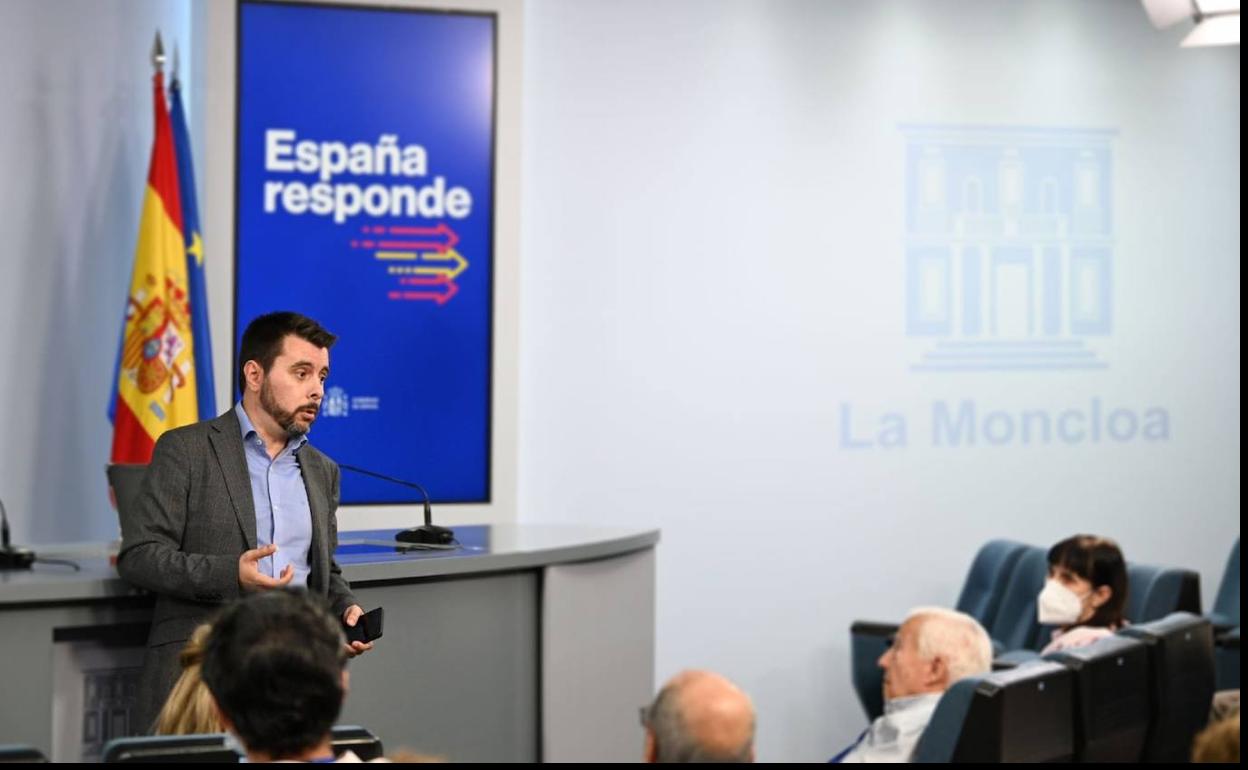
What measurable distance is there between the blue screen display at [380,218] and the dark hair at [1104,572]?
2.35 meters

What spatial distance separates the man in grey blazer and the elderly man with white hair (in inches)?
51.4

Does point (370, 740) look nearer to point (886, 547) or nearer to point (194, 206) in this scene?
point (194, 206)

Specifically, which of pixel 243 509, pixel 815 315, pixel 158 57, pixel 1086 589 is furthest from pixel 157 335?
pixel 1086 589

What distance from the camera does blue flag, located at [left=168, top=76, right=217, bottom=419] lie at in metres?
5.74

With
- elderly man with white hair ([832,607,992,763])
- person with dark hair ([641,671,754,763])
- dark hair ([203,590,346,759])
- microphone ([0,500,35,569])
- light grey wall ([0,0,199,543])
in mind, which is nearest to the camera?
dark hair ([203,590,346,759])

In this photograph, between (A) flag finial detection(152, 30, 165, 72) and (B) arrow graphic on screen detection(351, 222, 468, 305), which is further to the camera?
(B) arrow graphic on screen detection(351, 222, 468, 305)

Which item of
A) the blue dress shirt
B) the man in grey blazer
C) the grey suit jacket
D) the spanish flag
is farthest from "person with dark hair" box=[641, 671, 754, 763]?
the spanish flag

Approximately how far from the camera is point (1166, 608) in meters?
6.22

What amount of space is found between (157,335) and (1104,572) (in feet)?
10.9

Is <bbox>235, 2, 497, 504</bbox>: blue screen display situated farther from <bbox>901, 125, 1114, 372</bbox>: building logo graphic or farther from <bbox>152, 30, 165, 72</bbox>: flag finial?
<bbox>901, 125, 1114, 372</bbox>: building logo graphic

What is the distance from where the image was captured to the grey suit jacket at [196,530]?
3311mm

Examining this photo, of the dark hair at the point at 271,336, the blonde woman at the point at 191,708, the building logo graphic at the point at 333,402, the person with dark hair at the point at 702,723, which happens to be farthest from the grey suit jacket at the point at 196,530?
the building logo graphic at the point at 333,402

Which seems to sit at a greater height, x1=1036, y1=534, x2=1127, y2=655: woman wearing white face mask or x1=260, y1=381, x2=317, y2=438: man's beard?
x1=260, y1=381, x2=317, y2=438: man's beard

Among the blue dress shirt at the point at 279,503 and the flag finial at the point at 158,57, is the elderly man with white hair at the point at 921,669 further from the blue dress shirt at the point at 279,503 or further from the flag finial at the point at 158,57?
the flag finial at the point at 158,57
